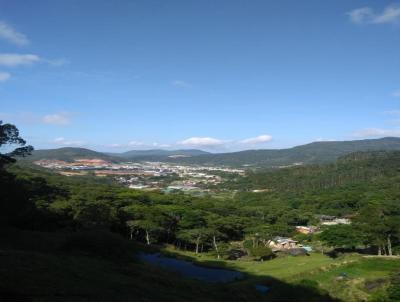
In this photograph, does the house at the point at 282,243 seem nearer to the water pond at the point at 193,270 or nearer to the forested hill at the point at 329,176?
the water pond at the point at 193,270

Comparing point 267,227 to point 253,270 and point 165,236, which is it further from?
point 253,270

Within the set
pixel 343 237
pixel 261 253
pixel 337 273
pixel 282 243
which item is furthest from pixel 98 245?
pixel 282 243

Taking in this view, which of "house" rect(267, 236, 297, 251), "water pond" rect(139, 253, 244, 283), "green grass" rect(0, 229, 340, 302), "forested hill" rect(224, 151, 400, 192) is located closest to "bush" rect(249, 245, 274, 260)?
"house" rect(267, 236, 297, 251)

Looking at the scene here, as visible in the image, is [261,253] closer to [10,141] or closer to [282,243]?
[282,243]

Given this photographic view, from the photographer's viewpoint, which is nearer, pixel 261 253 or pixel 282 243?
pixel 261 253

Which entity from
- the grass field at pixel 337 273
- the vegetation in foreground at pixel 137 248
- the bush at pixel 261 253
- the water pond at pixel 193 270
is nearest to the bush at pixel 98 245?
the vegetation in foreground at pixel 137 248

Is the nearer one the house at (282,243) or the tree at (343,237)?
the tree at (343,237)

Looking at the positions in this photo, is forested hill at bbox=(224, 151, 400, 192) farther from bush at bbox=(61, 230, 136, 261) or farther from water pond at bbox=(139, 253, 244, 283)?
bush at bbox=(61, 230, 136, 261)
